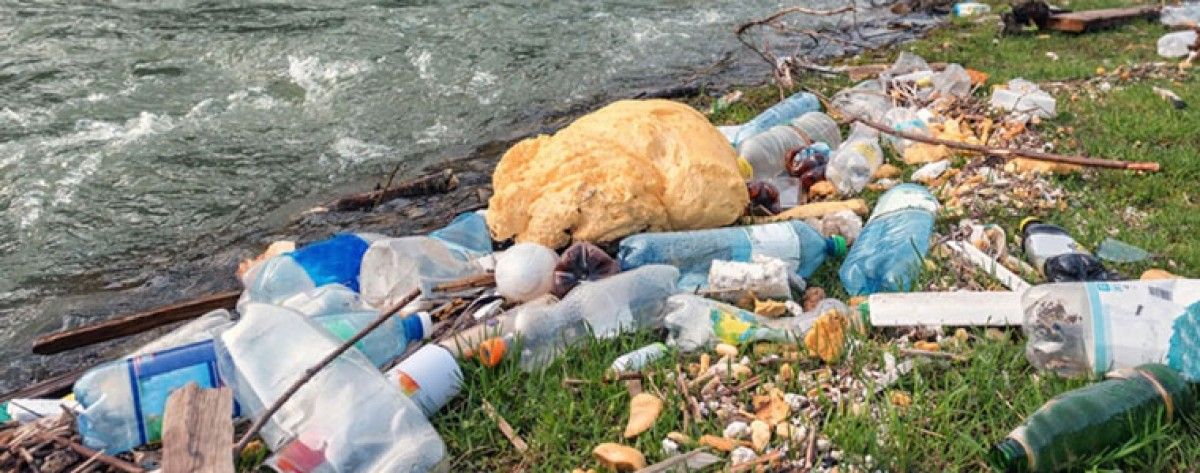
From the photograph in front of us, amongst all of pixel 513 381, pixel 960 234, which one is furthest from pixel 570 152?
pixel 960 234

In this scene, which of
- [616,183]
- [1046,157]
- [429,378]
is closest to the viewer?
[429,378]

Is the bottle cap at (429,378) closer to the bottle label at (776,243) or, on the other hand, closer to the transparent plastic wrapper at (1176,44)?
the bottle label at (776,243)

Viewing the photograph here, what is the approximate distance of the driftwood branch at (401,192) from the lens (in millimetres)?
5348

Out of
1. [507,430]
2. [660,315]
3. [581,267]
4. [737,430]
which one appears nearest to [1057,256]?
[660,315]

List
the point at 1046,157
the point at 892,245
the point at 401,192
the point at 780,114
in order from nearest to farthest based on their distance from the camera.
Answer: the point at 892,245, the point at 1046,157, the point at 401,192, the point at 780,114

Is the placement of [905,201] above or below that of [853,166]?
above

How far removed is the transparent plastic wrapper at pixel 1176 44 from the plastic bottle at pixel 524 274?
253 inches

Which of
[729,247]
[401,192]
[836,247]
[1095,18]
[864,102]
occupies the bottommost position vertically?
[1095,18]

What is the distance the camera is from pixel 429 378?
2.65m

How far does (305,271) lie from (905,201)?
8.39 ft

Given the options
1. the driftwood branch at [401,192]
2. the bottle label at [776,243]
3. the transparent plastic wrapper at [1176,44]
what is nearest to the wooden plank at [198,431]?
the bottle label at [776,243]

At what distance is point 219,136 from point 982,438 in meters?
5.71

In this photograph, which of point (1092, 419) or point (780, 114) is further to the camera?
point (780, 114)

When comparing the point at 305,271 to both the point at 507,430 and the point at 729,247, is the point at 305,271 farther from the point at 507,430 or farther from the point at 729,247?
the point at 729,247
